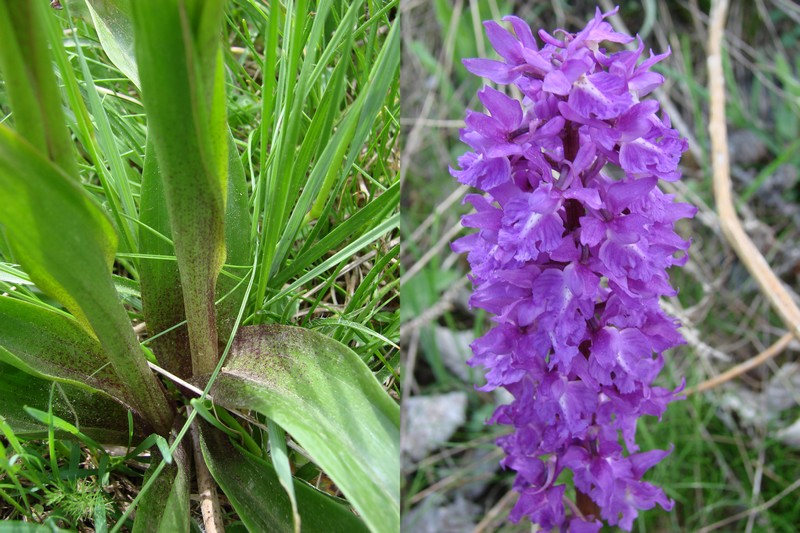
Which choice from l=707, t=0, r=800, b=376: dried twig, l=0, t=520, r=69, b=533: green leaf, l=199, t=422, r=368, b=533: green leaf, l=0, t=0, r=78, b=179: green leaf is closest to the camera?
l=0, t=0, r=78, b=179: green leaf

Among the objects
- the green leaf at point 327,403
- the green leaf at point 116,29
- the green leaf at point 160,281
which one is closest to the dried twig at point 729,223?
the green leaf at point 327,403

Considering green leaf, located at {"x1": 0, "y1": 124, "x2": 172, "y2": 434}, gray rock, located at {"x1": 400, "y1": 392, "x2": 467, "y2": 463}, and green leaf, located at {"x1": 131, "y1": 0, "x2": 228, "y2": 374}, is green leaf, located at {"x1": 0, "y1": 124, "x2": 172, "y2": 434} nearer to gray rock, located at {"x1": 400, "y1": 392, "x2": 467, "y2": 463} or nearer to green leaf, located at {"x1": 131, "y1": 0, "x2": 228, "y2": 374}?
green leaf, located at {"x1": 131, "y1": 0, "x2": 228, "y2": 374}

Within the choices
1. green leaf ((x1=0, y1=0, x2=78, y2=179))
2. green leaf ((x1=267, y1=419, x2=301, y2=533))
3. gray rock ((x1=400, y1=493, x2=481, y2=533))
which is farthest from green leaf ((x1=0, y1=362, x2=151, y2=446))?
gray rock ((x1=400, y1=493, x2=481, y2=533))

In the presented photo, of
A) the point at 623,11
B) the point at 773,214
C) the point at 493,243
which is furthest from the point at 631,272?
the point at 623,11

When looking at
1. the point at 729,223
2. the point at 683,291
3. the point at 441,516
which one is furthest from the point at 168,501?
the point at 683,291

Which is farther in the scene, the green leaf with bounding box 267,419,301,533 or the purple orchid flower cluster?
the purple orchid flower cluster

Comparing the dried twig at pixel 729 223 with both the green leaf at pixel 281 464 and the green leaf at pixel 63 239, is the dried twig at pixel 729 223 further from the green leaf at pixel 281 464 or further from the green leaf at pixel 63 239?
the green leaf at pixel 63 239
